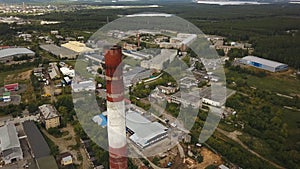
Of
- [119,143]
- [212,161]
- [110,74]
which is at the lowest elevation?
[212,161]

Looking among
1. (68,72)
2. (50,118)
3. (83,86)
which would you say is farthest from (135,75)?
(50,118)

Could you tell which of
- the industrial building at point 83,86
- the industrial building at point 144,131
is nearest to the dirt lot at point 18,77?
the industrial building at point 83,86

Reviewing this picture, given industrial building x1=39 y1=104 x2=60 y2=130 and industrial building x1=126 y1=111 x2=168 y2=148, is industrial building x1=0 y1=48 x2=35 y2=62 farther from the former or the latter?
industrial building x1=126 y1=111 x2=168 y2=148

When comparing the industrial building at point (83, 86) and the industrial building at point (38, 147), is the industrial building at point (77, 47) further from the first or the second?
the industrial building at point (38, 147)

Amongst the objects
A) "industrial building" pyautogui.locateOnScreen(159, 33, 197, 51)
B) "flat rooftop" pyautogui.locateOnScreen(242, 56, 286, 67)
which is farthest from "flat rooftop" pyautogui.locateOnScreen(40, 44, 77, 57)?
"flat rooftop" pyautogui.locateOnScreen(242, 56, 286, 67)

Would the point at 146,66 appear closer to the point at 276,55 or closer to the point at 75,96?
the point at 75,96

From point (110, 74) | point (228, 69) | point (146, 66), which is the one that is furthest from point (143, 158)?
point (228, 69)
